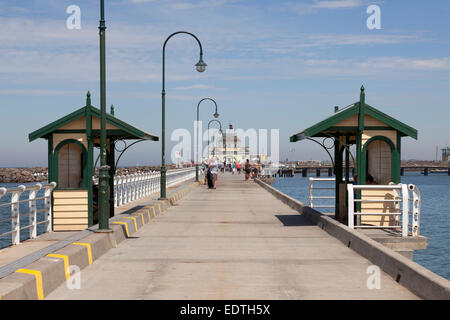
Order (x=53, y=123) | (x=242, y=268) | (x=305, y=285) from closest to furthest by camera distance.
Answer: (x=305, y=285)
(x=242, y=268)
(x=53, y=123)

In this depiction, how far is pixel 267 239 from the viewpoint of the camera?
12719 mm

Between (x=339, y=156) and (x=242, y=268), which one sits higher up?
(x=339, y=156)

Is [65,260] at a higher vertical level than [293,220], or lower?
higher

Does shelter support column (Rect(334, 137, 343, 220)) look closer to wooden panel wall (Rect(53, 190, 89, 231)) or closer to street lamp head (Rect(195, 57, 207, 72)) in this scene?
wooden panel wall (Rect(53, 190, 89, 231))

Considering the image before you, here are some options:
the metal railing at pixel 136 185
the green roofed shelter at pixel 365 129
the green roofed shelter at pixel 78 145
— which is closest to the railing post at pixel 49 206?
Answer: the green roofed shelter at pixel 78 145

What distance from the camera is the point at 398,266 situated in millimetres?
8148

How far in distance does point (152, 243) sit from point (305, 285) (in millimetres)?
5058

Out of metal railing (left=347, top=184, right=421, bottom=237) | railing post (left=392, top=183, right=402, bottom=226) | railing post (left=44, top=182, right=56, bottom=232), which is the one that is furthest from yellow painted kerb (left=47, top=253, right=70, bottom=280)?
railing post (left=392, top=183, right=402, bottom=226)

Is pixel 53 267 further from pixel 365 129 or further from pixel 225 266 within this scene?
pixel 365 129

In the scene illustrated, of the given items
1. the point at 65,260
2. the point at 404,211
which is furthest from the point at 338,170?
the point at 65,260

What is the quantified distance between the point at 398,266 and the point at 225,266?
277cm

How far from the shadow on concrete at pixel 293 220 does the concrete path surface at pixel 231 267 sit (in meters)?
0.51
